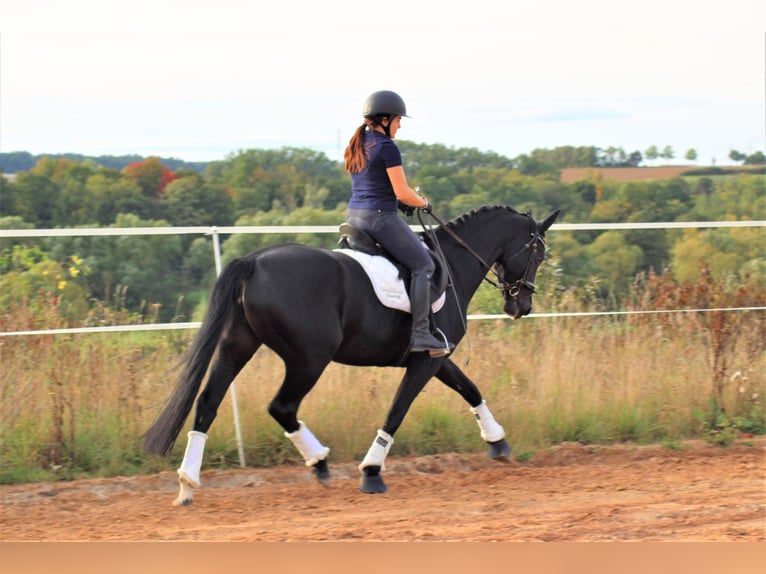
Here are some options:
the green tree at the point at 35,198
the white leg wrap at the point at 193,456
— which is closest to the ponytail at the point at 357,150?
the white leg wrap at the point at 193,456

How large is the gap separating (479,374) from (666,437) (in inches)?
73.0

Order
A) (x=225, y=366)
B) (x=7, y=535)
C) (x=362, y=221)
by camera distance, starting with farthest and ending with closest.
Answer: (x=362, y=221) → (x=225, y=366) → (x=7, y=535)

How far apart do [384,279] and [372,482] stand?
152cm

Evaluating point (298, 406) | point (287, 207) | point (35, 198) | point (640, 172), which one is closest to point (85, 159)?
point (35, 198)

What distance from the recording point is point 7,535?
5156 millimetres

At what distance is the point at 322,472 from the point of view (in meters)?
6.11

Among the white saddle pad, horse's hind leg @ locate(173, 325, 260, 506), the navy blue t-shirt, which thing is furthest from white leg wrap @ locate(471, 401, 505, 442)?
horse's hind leg @ locate(173, 325, 260, 506)

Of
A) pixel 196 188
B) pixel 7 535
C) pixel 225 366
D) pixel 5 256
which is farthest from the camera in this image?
pixel 196 188

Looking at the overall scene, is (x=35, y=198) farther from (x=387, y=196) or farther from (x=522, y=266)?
(x=387, y=196)

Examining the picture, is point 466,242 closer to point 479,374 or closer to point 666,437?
point 479,374

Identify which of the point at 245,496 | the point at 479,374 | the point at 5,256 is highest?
the point at 5,256

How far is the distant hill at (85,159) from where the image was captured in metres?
18.7

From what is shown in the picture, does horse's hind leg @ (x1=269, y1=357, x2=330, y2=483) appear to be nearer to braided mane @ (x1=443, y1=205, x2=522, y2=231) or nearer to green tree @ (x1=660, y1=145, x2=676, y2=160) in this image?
braided mane @ (x1=443, y1=205, x2=522, y2=231)

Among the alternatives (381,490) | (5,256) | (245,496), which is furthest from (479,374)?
(5,256)
